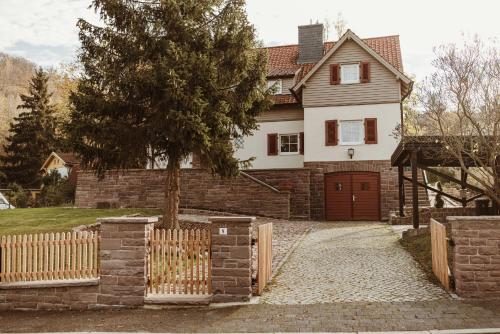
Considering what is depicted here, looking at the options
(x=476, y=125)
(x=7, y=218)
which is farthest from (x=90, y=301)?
(x=7, y=218)

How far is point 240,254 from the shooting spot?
7.95m

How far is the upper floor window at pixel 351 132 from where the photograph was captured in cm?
2347

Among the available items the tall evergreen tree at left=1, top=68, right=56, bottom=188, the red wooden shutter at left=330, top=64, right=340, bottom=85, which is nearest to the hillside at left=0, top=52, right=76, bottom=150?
the tall evergreen tree at left=1, top=68, right=56, bottom=188

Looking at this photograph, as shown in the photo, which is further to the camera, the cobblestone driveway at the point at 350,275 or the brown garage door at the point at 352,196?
the brown garage door at the point at 352,196

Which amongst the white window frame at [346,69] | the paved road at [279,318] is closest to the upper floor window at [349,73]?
the white window frame at [346,69]

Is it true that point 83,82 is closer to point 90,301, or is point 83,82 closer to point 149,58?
point 149,58

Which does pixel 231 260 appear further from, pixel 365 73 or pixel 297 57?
pixel 297 57

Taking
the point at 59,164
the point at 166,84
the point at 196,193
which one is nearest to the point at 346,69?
the point at 196,193

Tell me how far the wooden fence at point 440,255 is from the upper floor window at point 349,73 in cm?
1523

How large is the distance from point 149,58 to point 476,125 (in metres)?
8.75

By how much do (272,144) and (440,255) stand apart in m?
17.6

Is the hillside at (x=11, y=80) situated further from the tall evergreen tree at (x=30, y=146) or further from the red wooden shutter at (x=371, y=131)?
the red wooden shutter at (x=371, y=131)

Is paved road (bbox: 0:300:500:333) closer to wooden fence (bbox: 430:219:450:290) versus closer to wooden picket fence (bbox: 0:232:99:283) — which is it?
wooden picket fence (bbox: 0:232:99:283)

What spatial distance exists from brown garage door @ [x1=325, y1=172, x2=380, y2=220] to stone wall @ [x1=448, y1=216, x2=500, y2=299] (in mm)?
15350
